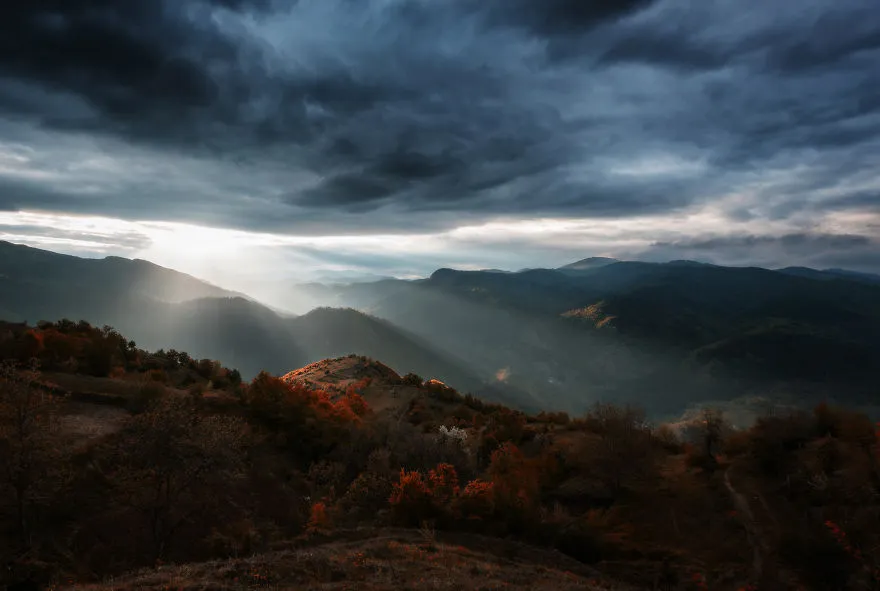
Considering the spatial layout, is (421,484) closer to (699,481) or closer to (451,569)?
(451,569)

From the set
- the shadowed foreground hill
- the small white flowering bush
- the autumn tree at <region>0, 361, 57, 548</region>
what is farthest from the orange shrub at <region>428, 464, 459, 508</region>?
the autumn tree at <region>0, 361, 57, 548</region>

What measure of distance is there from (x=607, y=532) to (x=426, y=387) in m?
41.6

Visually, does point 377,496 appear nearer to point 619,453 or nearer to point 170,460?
point 170,460

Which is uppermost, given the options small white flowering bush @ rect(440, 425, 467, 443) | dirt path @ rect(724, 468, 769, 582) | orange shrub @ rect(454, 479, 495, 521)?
orange shrub @ rect(454, 479, 495, 521)

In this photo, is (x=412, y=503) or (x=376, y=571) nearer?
(x=376, y=571)

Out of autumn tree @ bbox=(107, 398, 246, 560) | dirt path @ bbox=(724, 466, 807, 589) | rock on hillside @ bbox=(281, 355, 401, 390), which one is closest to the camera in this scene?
autumn tree @ bbox=(107, 398, 246, 560)

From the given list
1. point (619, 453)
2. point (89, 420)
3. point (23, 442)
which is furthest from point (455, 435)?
point (23, 442)

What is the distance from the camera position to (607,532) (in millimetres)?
23047

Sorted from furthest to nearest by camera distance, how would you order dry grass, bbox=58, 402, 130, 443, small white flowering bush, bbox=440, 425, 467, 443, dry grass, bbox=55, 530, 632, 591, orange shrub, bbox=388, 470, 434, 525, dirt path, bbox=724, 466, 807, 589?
1. small white flowering bush, bbox=440, 425, 467, 443
2. dry grass, bbox=58, 402, 130, 443
3. orange shrub, bbox=388, 470, 434, 525
4. dirt path, bbox=724, 466, 807, 589
5. dry grass, bbox=55, 530, 632, 591

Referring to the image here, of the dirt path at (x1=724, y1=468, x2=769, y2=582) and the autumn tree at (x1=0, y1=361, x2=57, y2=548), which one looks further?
the dirt path at (x1=724, y1=468, x2=769, y2=582)

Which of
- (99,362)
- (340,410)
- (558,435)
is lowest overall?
(558,435)

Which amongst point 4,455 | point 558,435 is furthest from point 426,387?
point 4,455

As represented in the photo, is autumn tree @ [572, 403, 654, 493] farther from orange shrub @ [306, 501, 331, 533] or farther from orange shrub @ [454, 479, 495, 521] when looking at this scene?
orange shrub @ [306, 501, 331, 533]

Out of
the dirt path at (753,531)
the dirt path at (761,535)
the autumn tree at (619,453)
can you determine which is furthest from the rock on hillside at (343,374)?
the dirt path at (761,535)
